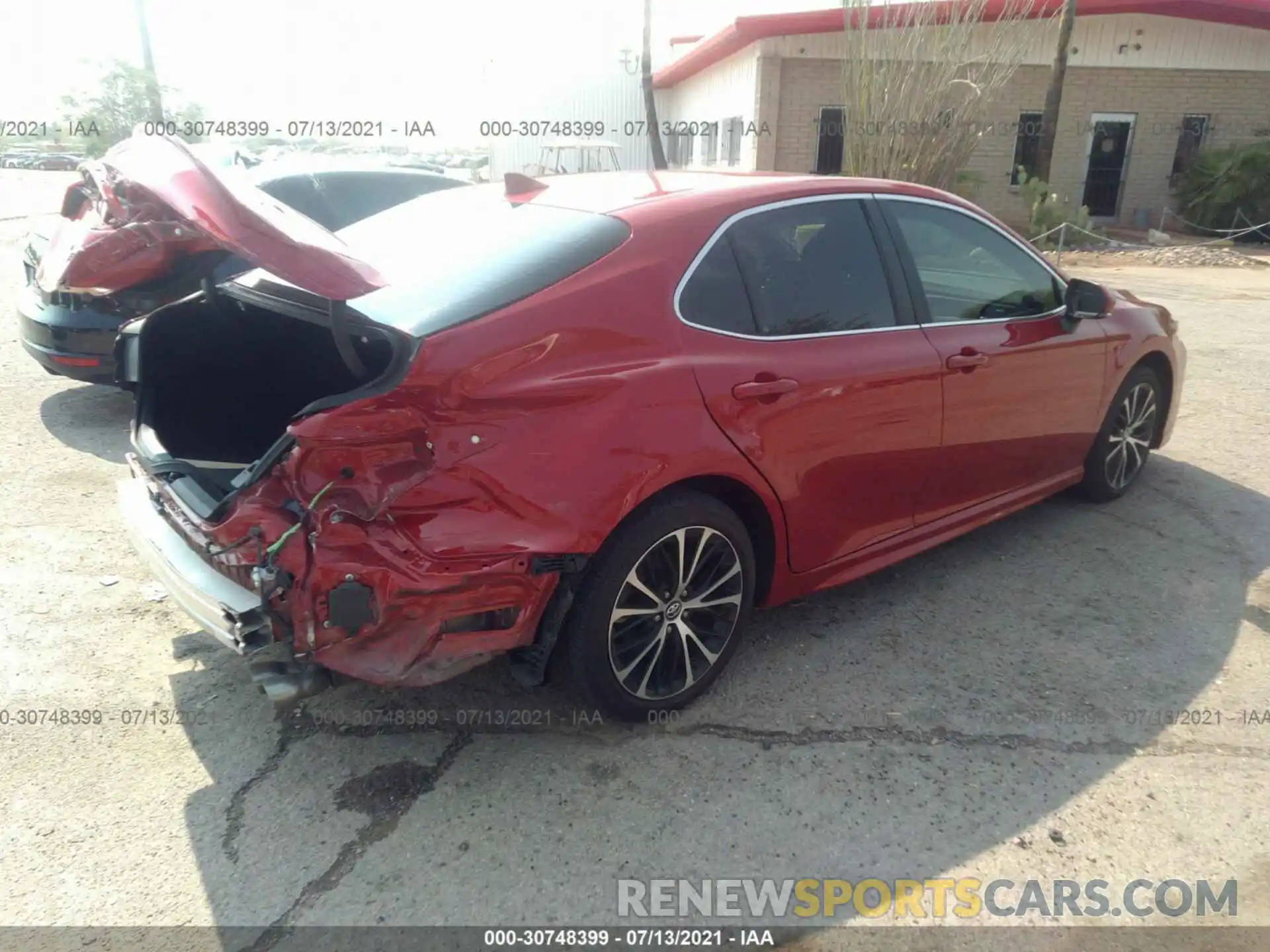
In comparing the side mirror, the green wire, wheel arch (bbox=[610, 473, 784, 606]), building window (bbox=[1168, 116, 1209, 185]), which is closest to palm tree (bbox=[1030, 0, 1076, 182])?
building window (bbox=[1168, 116, 1209, 185])

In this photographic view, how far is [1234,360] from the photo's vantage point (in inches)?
323

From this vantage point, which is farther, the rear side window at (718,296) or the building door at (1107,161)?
the building door at (1107,161)

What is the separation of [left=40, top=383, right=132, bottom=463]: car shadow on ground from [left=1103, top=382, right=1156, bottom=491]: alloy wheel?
5467mm

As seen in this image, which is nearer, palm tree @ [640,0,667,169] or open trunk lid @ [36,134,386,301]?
open trunk lid @ [36,134,386,301]

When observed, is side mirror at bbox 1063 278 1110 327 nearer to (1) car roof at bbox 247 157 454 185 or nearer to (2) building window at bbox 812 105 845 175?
(1) car roof at bbox 247 157 454 185

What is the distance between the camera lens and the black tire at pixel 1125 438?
4750 mm

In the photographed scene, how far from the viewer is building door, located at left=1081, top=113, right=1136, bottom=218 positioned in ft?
65.5

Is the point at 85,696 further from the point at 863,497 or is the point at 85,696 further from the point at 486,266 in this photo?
the point at 863,497

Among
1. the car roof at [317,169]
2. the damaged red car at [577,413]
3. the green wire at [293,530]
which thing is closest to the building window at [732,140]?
the car roof at [317,169]

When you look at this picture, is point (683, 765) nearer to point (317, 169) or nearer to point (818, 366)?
point (818, 366)

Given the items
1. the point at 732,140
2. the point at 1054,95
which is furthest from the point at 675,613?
the point at 732,140

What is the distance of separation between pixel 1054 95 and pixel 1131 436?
580 inches

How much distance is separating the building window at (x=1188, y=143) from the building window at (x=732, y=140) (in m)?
9.34

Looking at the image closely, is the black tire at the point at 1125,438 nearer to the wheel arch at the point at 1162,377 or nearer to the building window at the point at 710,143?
the wheel arch at the point at 1162,377
